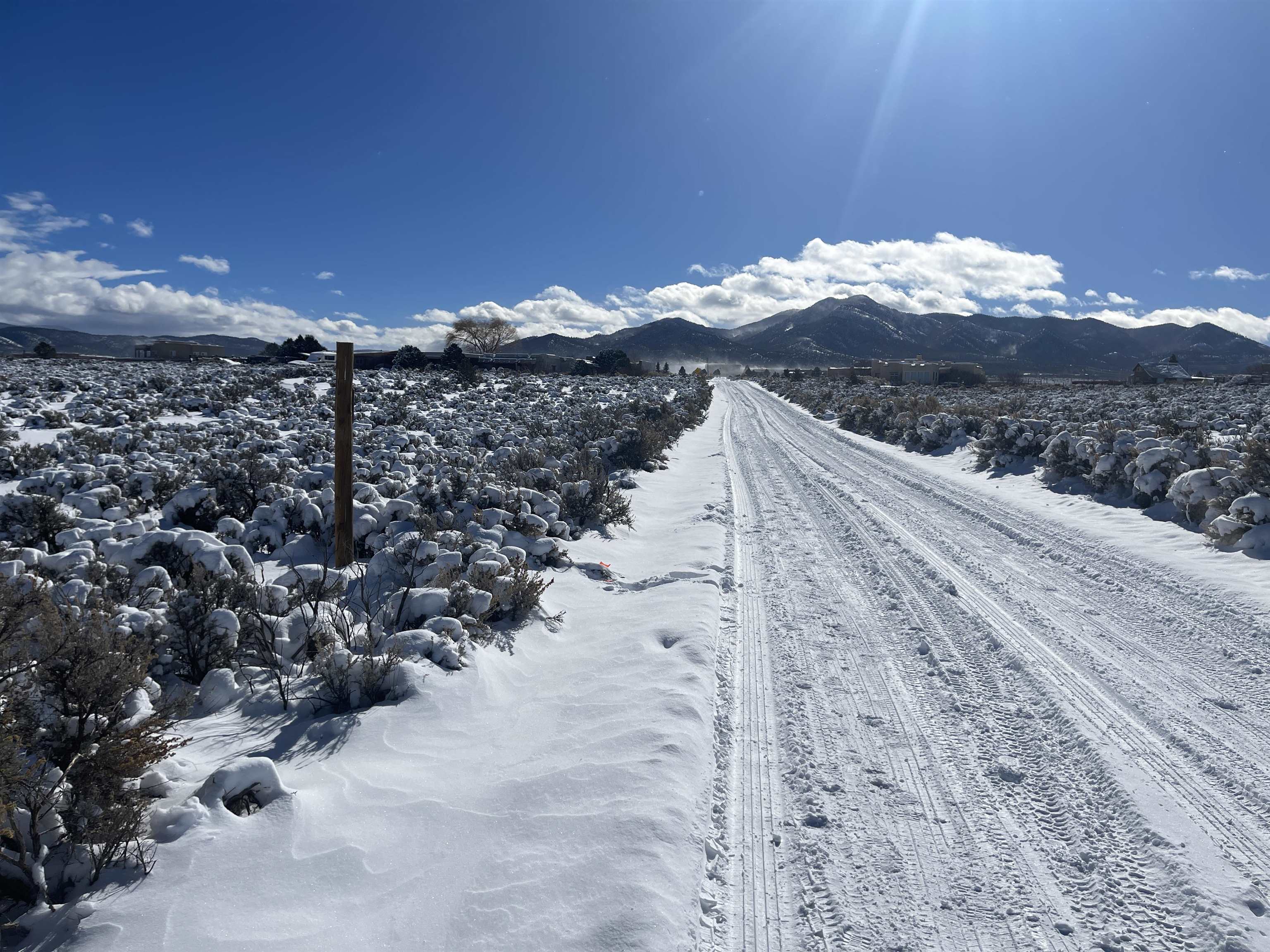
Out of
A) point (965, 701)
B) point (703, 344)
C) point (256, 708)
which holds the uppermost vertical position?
point (703, 344)

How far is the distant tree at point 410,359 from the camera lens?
50.0 m

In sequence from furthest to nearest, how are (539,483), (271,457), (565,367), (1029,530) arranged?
(565,367), (271,457), (539,483), (1029,530)

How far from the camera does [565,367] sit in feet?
235

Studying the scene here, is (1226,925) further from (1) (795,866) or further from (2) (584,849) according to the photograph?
(2) (584,849)

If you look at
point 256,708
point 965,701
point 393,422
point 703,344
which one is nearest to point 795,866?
point 965,701

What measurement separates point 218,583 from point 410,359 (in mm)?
49017

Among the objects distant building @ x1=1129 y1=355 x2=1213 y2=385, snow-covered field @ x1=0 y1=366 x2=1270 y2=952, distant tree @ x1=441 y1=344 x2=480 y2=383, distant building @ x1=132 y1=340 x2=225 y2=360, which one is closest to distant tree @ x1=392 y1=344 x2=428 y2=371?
distant tree @ x1=441 y1=344 x2=480 y2=383

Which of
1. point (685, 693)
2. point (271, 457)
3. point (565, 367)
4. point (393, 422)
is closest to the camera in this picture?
point (685, 693)

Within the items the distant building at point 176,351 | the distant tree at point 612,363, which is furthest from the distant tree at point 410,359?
the distant building at point 176,351

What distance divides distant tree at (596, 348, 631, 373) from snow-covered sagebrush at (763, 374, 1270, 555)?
37.8 meters

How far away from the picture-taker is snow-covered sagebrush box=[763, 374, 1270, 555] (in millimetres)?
8336

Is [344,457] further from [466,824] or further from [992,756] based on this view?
[992,756]

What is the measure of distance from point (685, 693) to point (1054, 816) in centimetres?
206

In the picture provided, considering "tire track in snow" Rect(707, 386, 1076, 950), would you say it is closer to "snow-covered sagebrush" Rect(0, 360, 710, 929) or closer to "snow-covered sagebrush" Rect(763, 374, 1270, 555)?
"snow-covered sagebrush" Rect(0, 360, 710, 929)
